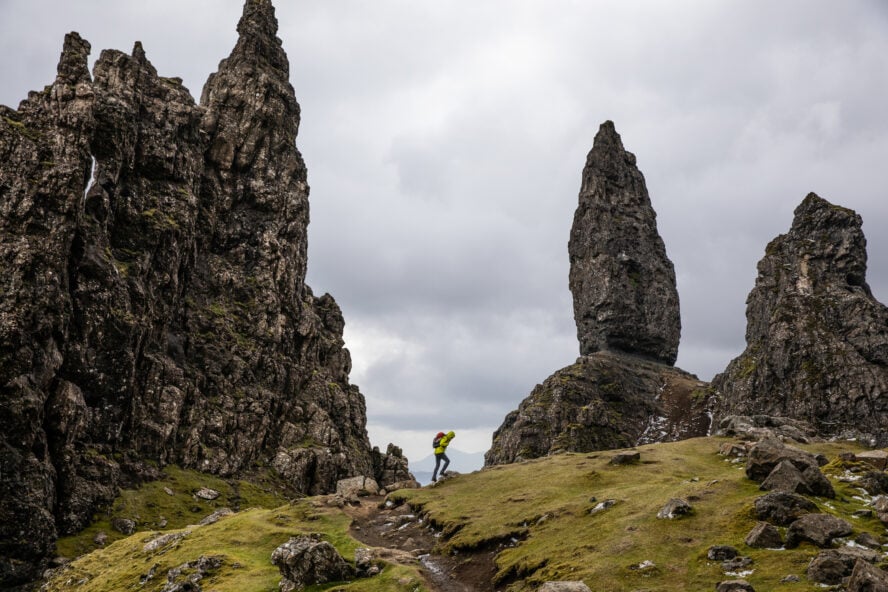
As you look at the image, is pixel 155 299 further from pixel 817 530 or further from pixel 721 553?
pixel 817 530

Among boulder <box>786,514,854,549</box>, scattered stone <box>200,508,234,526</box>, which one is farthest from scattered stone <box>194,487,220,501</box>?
boulder <box>786,514,854,549</box>

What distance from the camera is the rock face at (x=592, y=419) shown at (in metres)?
169

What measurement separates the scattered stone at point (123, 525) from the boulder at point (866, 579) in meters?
104

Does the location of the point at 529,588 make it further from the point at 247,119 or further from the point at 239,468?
the point at 247,119

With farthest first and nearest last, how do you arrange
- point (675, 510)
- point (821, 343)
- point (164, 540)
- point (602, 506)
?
point (821, 343), point (164, 540), point (602, 506), point (675, 510)

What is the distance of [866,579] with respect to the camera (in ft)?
78.4

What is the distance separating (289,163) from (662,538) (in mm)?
167890

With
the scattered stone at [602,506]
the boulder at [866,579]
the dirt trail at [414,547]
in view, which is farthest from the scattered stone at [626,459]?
the boulder at [866,579]

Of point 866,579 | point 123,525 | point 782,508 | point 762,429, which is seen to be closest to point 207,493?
point 123,525

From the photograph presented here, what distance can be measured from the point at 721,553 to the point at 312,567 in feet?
82.0

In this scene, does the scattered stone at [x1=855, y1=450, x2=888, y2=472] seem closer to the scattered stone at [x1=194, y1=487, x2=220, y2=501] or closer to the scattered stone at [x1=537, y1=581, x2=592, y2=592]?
the scattered stone at [x1=537, y1=581, x2=592, y2=592]

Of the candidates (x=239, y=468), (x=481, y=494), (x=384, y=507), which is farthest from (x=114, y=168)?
(x=481, y=494)

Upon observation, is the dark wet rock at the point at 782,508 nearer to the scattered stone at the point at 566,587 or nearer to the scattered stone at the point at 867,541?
the scattered stone at the point at 867,541

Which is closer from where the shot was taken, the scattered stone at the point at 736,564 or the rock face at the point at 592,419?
the scattered stone at the point at 736,564
